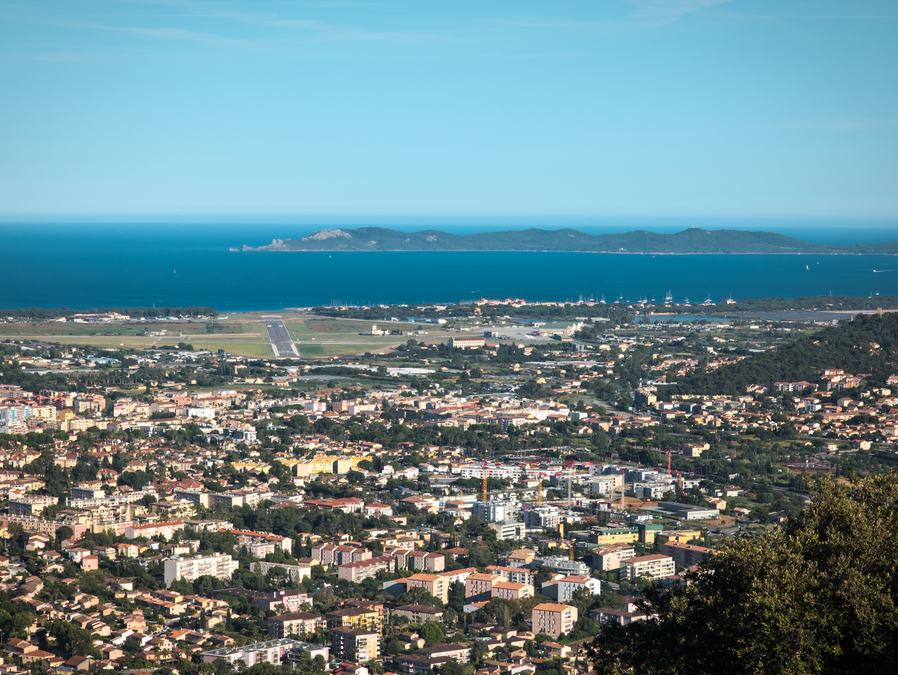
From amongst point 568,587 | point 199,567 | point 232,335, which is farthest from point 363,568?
point 232,335

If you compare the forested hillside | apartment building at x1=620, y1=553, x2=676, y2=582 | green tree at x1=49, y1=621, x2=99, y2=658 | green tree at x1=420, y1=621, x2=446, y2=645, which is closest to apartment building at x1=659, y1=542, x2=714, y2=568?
apartment building at x1=620, y1=553, x2=676, y2=582

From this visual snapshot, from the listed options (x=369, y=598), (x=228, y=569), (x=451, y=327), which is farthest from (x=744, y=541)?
(x=451, y=327)

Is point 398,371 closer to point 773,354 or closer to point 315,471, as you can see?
point 773,354

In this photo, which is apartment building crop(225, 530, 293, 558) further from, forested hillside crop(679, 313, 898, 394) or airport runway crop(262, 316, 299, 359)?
airport runway crop(262, 316, 299, 359)

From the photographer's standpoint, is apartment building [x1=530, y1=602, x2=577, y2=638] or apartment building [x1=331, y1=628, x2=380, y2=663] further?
apartment building [x1=530, y1=602, x2=577, y2=638]

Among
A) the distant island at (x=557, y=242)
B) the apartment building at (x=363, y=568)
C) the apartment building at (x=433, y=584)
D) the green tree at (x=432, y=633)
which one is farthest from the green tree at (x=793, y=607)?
the distant island at (x=557, y=242)

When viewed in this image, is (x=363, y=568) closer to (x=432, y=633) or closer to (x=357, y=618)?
(x=357, y=618)
